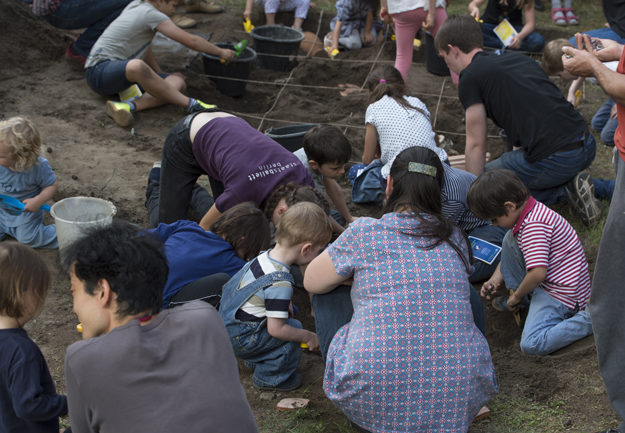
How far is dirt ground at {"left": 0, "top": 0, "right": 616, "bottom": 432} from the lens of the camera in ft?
9.21

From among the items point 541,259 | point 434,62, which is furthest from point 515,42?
point 541,259

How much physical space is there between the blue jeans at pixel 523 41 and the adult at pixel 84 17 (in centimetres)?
363

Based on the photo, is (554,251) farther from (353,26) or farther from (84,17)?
(353,26)

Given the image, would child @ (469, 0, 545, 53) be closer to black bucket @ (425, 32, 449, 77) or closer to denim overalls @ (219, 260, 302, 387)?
black bucket @ (425, 32, 449, 77)

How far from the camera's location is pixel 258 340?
9.35 ft

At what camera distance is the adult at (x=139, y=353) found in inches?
66.9

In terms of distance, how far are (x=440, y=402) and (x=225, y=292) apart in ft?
3.48

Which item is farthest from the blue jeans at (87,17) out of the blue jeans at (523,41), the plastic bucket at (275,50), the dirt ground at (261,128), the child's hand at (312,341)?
the child's hand at (312,341)

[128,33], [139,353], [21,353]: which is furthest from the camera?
[128,33]

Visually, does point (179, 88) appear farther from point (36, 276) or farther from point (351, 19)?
point (36, 276)

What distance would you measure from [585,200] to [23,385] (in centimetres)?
336

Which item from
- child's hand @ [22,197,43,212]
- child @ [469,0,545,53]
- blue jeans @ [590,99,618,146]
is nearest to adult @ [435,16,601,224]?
blue jeans @ [590,99,618,146]

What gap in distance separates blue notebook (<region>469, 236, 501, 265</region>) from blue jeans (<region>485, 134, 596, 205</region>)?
0.69 meters

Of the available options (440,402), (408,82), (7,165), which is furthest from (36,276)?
→ (408,82)
